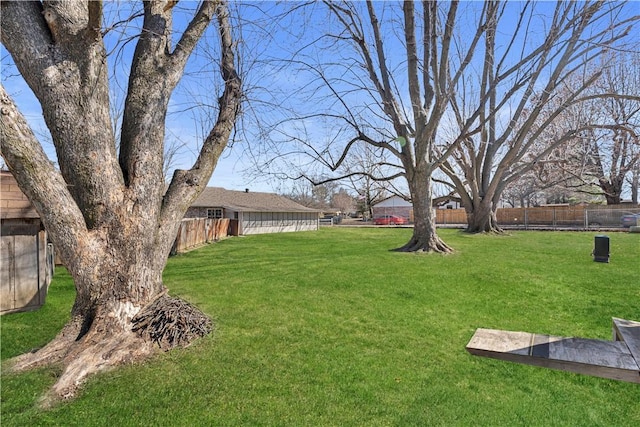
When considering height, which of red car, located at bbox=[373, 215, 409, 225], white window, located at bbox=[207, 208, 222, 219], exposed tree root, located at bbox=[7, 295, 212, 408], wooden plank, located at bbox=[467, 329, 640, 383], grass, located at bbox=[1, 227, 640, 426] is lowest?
grass, located at bbox=[1, 227, 640, 426]

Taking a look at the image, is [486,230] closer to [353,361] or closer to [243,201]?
[353,361]

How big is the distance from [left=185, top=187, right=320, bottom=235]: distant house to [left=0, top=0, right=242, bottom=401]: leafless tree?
20.9m

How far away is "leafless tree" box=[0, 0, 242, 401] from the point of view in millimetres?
3213

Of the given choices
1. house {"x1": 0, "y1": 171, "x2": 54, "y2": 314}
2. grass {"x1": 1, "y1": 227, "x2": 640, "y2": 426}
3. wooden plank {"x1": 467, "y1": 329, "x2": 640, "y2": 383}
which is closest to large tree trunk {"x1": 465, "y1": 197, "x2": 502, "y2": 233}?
grass {"x1": 1, "y1": 227, "x2": 640, "y2": 426}

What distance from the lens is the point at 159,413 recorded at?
2.67 m

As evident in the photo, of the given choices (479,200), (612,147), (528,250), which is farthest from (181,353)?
(612,147)

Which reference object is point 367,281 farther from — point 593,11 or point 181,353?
point 593,11

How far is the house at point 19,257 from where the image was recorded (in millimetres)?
5102

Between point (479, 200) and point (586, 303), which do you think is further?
point (479, 200)

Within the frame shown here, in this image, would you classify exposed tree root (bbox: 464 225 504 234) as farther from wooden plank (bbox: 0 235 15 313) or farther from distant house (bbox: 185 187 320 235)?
wooden plank (bbox: 0 235 15 313)

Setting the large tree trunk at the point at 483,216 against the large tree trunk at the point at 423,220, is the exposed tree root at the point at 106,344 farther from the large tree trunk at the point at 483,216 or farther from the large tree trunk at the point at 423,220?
the large tree trunk at the point at 483,216

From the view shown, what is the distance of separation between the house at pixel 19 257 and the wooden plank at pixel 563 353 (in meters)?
6.21

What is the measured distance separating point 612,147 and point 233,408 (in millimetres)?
27508

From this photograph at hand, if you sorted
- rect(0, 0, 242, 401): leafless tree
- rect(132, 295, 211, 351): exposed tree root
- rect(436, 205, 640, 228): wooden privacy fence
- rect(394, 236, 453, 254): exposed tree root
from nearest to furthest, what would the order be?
rect(0, 0, 242, 401): leafless tree → rect(132, 295, 211, 351): exposed tree root → rect(394, 236, 453, 254): exposed tree root → rect(436, 205, 640, 228): wooden privacy fence
